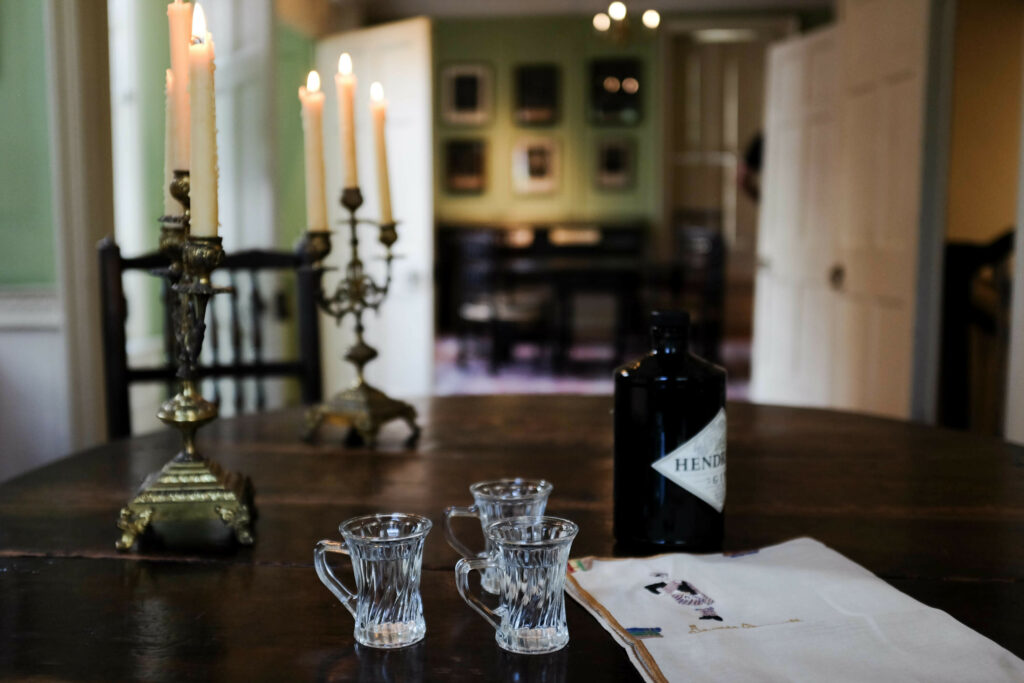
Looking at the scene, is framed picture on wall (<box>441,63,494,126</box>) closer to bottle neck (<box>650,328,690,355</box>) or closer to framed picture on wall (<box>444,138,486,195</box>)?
framed picture on wall (<box>444,138,486,195</box>)

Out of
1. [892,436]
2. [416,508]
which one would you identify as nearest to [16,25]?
[416,508]

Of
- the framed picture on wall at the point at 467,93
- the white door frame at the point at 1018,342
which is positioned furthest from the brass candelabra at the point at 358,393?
the framed picture on wall at the point at 467,93

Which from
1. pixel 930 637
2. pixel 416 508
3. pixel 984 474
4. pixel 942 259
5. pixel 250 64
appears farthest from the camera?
pixel 250 64

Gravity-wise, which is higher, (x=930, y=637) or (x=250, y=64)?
(x=250, y=64)

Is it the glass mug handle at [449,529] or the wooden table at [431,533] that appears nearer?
the wooden table at [431,533]

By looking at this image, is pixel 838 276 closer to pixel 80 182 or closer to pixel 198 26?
pixel 80 182

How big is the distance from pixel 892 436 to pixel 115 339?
54.4 inches

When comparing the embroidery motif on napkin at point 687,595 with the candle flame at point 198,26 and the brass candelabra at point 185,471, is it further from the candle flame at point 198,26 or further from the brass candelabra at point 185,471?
the candle flame at point 198,26

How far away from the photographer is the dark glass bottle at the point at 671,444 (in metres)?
0.97

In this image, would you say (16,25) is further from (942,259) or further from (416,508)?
(942,259)

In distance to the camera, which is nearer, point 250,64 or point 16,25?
point 16,25

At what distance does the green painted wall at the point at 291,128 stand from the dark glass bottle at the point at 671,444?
3826 millimetres

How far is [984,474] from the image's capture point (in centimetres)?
138

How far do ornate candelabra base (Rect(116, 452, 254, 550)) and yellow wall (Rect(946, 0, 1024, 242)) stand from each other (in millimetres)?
3767
